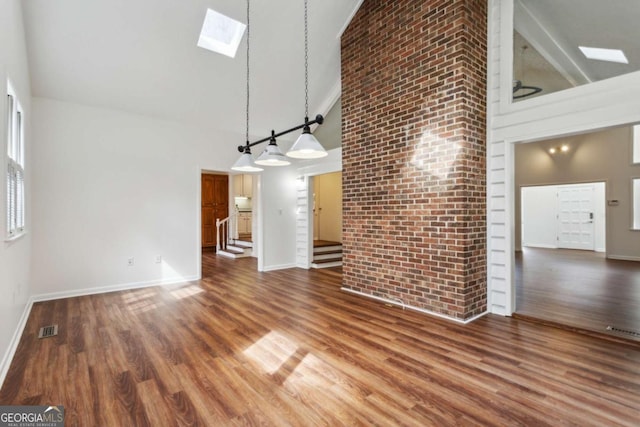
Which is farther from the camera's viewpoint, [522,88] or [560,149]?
[560,149]

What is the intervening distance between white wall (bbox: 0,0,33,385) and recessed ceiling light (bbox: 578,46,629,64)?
208 inches

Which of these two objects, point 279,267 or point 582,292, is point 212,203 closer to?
point 279,267

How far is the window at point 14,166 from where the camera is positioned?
2.84 m

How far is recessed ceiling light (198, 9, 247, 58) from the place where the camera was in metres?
4.39

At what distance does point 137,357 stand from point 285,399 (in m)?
1.48

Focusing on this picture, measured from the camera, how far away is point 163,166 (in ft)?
17.4

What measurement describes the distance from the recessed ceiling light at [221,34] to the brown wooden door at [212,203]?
5.78m

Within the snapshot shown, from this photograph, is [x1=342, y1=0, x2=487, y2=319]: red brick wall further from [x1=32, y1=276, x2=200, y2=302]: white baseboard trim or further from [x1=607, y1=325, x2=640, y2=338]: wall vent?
[x1=32, y1=276, x2=200, y2=302]: white baseboard trim

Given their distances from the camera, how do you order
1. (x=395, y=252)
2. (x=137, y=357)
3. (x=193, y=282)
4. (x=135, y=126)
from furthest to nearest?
(x=193, y=282)
(x=135, y=126)
(x=395, y=252)
(x=137, y=357)

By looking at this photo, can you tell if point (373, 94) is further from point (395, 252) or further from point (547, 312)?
point (547, 312)

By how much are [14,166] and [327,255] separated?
5580 mm

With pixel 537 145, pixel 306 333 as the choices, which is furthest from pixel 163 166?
pixel 537 145
